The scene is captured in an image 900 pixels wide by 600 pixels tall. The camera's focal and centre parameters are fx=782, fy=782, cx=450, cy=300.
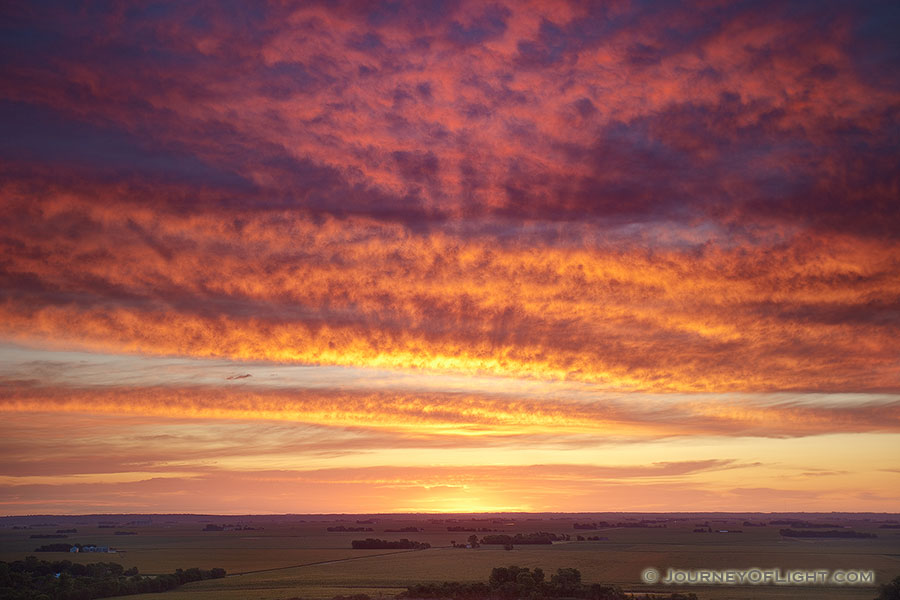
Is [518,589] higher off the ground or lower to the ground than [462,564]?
higher

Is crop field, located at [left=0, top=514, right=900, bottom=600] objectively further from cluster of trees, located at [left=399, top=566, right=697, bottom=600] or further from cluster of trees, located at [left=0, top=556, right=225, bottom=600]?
cluster of trees, located at [left=399, top=566, right=697, bottom=600]

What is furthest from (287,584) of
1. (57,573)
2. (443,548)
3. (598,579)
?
(443,548)

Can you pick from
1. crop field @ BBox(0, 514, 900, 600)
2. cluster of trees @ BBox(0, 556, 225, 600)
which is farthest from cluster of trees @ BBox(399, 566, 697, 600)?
cluster of trees @ BBox(0, 556, 225, 600)

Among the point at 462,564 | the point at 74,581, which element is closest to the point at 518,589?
the point at 462,564

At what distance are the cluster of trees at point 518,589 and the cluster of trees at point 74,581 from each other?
40.0 metres

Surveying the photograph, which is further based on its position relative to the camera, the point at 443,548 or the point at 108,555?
the point at 443,548

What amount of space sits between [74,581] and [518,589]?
5790 cm

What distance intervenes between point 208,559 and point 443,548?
194 ft

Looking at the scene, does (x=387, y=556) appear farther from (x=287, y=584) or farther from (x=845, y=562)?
(x=845, y=562)

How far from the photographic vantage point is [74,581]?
102 m

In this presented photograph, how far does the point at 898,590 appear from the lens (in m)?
75.2

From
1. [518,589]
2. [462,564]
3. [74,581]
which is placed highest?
[74,581]

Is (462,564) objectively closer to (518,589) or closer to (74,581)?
(518,589)

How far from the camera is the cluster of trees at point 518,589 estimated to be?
295 ft
